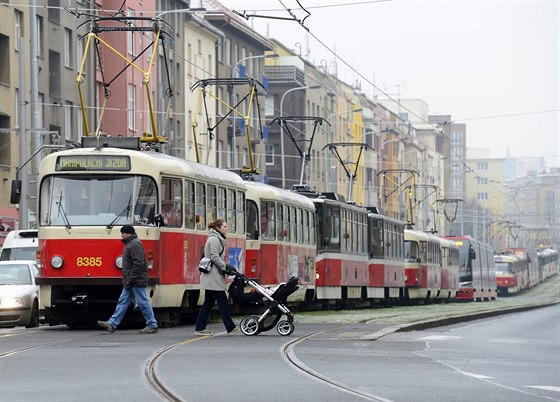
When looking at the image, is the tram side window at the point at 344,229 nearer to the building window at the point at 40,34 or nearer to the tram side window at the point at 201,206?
the tram side window at the point at 201,206

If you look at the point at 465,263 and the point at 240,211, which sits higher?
the point at 240,211

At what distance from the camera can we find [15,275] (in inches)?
1177

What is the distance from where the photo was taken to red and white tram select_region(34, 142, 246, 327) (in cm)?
2400

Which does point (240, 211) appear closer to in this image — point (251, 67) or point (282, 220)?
point (282, 220)

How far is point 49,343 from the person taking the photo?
2059 centimetres

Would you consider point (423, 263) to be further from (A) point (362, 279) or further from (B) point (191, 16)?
(B) point (191, 16)

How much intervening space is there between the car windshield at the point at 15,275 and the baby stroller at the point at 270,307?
27.0ft

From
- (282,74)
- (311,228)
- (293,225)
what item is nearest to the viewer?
(293,225)

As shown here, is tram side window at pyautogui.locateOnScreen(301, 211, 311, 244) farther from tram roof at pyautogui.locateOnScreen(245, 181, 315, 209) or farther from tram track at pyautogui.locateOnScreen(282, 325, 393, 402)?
tram track at pyautogui.locateOnScreen(282, 325, 393, 402)

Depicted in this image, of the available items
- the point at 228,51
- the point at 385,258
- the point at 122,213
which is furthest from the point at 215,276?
the point at 228,51

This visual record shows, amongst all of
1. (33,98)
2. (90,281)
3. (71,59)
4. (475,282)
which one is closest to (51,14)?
(71,59)

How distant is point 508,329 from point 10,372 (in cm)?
1786

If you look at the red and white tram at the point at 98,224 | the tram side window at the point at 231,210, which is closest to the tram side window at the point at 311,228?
the tram side window at the point at 231,210

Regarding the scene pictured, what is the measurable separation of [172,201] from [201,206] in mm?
1823
